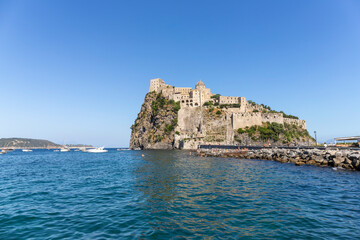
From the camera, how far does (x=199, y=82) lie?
101 meters

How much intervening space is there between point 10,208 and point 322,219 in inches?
626

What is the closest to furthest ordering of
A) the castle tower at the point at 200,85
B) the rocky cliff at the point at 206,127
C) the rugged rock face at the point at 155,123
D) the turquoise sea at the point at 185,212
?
the turquoise sea at the point at 185,212 → the rocky cliff at the point at 206,127 → the rugged rock face at the point at 155,123 → the castle tower at the point at 200,85

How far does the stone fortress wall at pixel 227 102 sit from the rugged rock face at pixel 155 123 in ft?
16.2

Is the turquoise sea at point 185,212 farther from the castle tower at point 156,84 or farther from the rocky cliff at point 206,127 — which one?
the castle tower at point 156,84

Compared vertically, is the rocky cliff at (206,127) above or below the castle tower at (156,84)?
below

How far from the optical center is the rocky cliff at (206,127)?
73625 millimetres

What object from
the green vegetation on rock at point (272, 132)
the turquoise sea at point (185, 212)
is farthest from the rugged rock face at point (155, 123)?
the turquoise sea at point (185, 212)

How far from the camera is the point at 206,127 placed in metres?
79.8

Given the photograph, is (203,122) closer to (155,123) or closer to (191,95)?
(191,95)

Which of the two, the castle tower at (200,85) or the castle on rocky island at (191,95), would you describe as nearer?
the castle on rocky island at (191,95)

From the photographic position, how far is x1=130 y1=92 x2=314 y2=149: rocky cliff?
242 feet

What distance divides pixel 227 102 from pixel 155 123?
3549 cm

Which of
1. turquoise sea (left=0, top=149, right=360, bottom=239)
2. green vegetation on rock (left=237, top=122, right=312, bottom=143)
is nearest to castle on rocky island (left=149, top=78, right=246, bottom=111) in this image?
green vegetation on rock (left=237, top=122, right=312, bottom=143)

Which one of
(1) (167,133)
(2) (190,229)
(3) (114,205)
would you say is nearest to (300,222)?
(2) (190,229)
